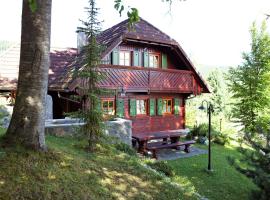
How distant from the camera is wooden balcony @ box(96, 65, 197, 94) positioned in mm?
13777

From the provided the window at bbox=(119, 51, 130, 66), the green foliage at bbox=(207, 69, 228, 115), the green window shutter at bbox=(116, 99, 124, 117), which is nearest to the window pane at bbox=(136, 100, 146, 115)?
the green window shutter at bbox=(116, 99, 124, 117)

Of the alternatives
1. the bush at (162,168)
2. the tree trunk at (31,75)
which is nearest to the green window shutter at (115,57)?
the bush at (162,168)

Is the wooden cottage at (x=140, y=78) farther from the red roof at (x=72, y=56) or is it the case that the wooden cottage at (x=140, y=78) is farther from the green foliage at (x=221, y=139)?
the green foliage at (x=221, y=139)

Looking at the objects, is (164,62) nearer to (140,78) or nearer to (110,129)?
(140,78)

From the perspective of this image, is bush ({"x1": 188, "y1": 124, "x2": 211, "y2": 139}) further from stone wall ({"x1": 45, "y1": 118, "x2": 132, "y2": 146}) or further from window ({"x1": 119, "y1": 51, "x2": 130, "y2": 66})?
stone wall ({"x1": 45, "y1": 118, "x2": 132, "y2": 146})

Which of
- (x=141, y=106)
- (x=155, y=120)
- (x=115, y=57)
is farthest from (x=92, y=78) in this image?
(x=155, y=120)

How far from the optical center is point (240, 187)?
905cm

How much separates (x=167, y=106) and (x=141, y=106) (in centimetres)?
206

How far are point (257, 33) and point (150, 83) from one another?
28.5 ft

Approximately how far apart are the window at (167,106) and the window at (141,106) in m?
1.43

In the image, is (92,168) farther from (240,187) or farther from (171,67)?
(171,67)

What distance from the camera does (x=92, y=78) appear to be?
25.3ft

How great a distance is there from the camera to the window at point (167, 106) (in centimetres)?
1742

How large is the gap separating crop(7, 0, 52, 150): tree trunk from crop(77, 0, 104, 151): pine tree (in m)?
2.59
